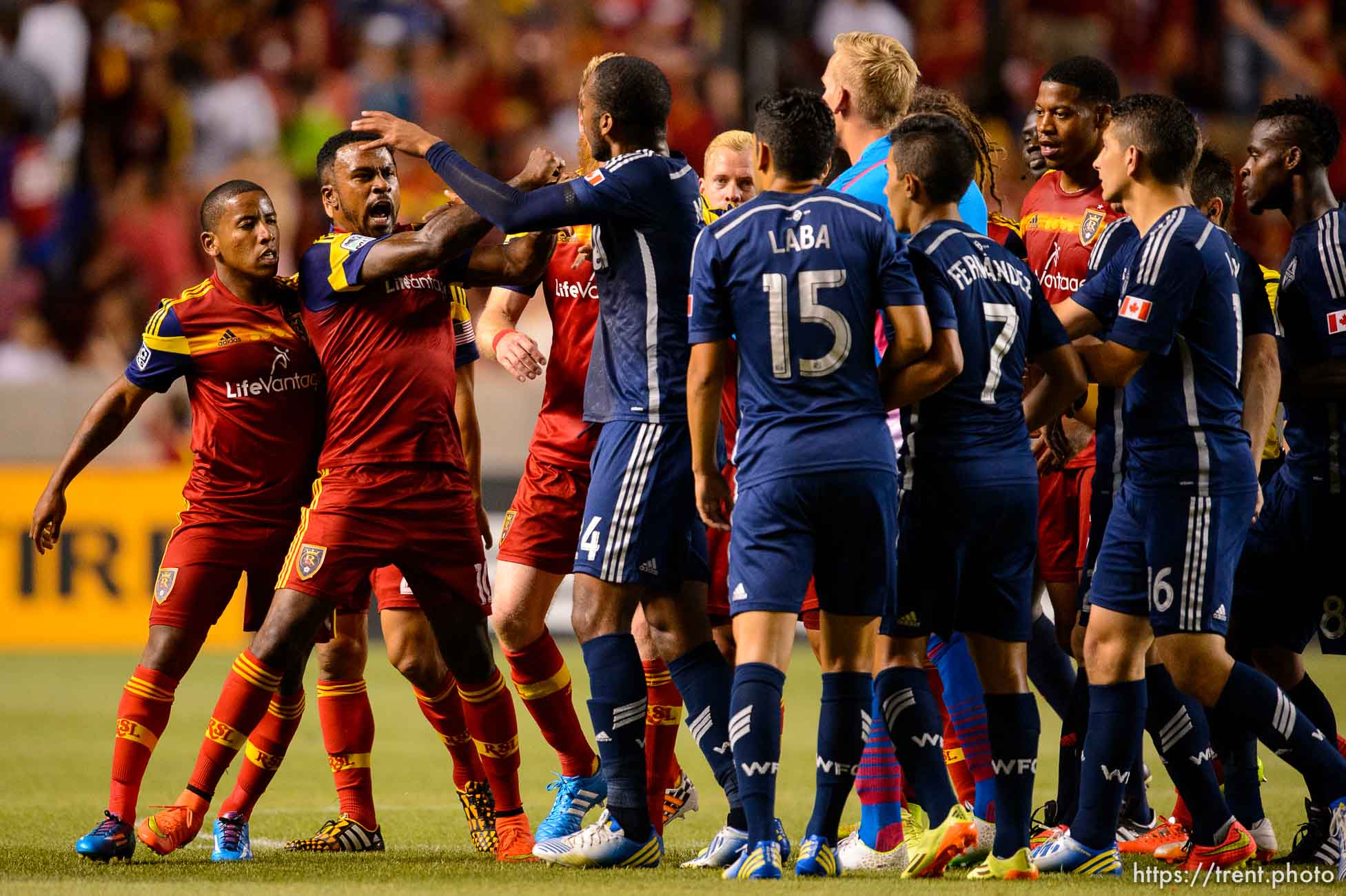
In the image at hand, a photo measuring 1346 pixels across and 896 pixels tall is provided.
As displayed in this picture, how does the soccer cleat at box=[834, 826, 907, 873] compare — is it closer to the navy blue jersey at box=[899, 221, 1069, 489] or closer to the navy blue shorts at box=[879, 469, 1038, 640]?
the navy blue shorts at box=[879, 469, 1038, 640]

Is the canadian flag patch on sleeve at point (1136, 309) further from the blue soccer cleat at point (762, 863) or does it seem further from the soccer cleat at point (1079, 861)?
the blue soccer cleat at point (762, 863)

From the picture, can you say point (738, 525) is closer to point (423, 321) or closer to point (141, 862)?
point (423, 321)

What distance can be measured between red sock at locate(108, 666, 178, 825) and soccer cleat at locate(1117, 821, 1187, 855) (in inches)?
124

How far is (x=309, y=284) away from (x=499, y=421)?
25.1 ft

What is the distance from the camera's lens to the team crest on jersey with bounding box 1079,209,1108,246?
668cm

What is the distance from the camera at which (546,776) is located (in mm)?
8203

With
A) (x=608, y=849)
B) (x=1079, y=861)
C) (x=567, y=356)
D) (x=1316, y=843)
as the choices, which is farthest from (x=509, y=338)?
(x=1316, y=843)

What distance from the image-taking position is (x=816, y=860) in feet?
17.1

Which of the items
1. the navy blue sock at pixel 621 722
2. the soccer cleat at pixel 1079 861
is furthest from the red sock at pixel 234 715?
the soccer cleat at pixel 1079 861

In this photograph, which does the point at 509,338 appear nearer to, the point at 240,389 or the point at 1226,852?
the point at 240,389

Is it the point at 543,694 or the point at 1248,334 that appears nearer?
the point at 1248,334

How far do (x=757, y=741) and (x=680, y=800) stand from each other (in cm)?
183

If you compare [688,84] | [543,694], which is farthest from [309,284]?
[688,84]

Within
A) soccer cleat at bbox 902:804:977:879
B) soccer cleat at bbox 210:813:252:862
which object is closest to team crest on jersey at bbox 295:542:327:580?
soccer cleat at bbox 210:813:252:862
